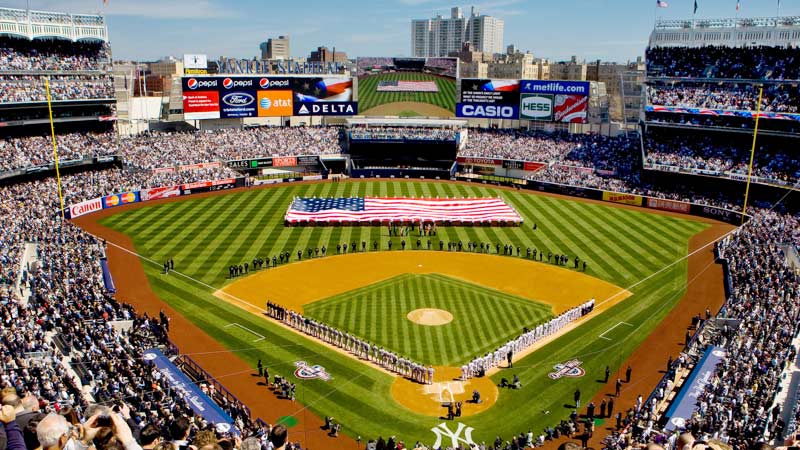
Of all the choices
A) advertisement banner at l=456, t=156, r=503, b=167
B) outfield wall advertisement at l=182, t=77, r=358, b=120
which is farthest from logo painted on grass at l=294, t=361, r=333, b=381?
outfield wall advertisement at l=182, t=77, r=358, b=120

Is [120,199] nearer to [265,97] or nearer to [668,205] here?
[265,97]

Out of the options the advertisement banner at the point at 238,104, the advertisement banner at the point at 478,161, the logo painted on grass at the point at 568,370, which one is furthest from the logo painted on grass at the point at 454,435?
the advertisement banner at the point at 238,104

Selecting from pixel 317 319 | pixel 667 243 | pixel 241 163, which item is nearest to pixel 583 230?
pixel 667 243

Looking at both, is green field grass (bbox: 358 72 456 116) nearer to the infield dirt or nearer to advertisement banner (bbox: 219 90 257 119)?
advertisement banner (bbox: 219 90 257 119)

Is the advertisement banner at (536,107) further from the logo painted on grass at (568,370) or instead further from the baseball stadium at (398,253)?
the logo painted on grass at (568,370)

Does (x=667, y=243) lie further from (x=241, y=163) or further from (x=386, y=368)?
(x=241, y=163)

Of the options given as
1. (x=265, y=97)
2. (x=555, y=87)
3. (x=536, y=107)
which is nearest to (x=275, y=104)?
(x=265, y=97)
